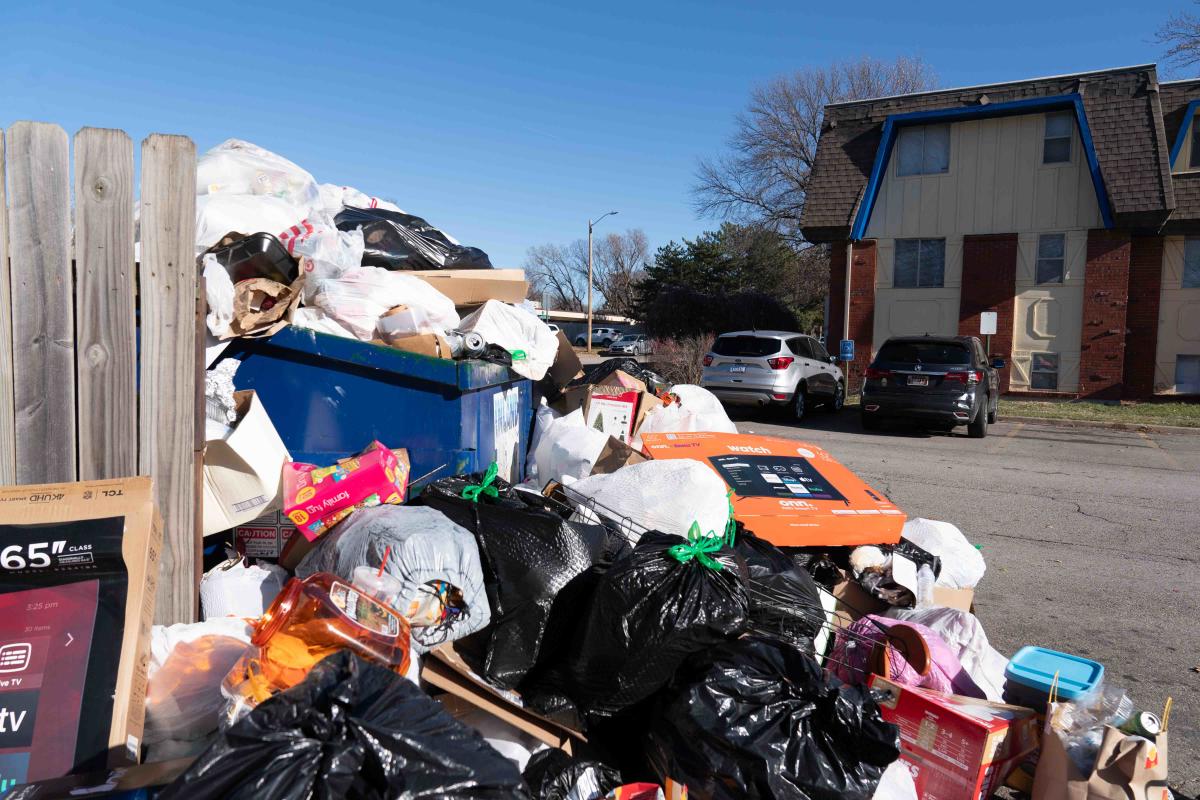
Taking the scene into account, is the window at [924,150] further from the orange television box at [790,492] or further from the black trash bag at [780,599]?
the black trash bag at [780,599]

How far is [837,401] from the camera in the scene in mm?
15414

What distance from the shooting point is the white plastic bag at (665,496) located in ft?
11.2

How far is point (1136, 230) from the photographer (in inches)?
674

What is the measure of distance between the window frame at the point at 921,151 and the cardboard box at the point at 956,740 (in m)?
18.5

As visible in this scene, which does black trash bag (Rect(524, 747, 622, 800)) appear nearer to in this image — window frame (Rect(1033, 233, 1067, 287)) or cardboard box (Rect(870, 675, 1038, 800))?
cardboard box (Rect(870, 675, 1038, 800))

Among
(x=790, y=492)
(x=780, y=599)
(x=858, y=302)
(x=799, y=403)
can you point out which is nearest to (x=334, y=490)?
(x=780, y=599)

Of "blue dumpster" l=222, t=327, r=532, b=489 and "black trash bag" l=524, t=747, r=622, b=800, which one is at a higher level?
"blue dumpster" l=222, t=327, r=532, b=489

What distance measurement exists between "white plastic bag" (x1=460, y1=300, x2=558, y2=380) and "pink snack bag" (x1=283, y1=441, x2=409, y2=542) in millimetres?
1440

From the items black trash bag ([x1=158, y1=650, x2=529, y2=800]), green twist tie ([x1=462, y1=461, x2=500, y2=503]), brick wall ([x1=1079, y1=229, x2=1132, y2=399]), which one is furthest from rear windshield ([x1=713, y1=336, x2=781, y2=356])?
black trash bag ([x1=158, y1=650, x2=529, y2=800])

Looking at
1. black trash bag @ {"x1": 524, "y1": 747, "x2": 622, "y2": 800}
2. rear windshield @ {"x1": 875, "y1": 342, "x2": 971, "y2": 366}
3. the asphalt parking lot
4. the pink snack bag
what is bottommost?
the asphalt parking lot

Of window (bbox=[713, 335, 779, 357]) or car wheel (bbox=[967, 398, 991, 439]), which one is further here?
window (bbox=[713, 335, 779, 357])

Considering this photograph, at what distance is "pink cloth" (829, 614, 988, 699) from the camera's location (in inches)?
111

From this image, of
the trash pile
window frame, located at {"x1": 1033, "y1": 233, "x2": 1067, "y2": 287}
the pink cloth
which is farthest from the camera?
window frame, located at {"x1": 1033, "y1": 233, "x2": 1067, "y2": 287}

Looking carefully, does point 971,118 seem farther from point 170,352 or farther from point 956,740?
point 170,352
